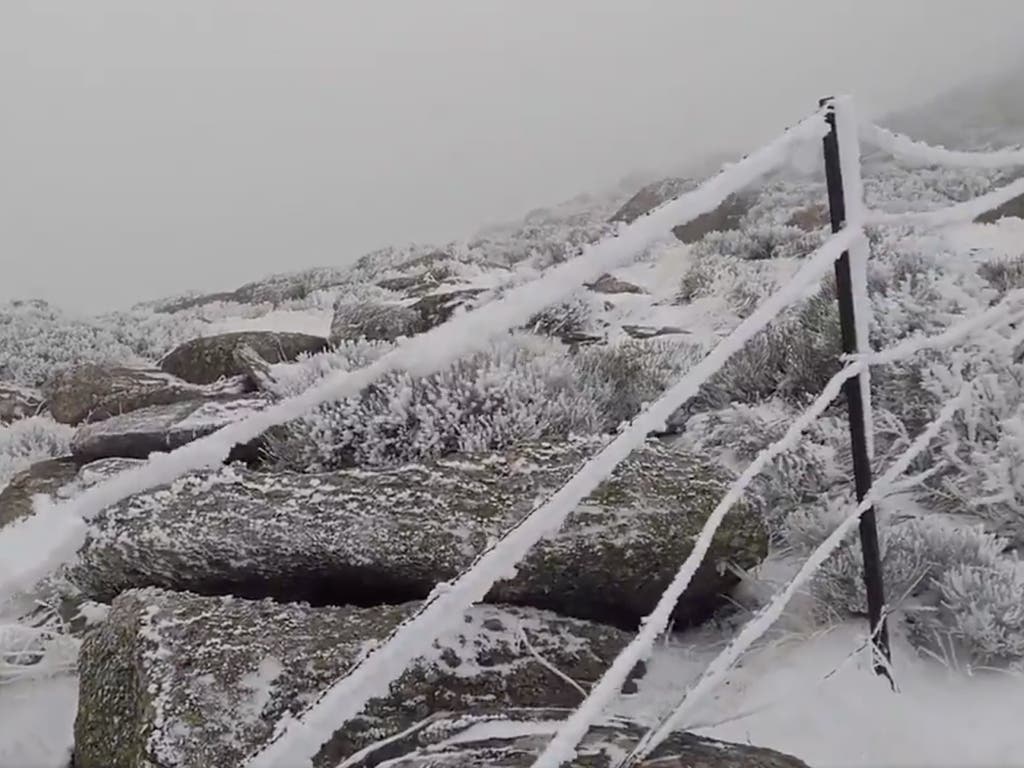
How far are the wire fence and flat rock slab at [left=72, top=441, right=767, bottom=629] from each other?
0.81 metres

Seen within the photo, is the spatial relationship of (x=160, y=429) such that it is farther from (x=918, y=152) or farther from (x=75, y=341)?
(x=75, y=341)

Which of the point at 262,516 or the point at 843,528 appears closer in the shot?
A: the point at 843,528

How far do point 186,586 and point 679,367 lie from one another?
3136mm

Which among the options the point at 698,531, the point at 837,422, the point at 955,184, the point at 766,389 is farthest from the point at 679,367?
the point at 955,184

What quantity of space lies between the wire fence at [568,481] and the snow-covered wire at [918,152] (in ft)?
0.04

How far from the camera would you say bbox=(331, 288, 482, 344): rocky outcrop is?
7113 mm

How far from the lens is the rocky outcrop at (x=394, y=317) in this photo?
7.11 metres

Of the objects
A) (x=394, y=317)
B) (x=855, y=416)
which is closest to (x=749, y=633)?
(x=855, y=416)

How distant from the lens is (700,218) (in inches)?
587

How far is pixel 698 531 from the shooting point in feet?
9.39

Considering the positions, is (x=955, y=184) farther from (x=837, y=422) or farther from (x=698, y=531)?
(x=698, y=531)

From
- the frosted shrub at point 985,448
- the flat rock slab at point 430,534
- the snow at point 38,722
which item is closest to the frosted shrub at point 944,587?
the frosted shrub at point 985,448

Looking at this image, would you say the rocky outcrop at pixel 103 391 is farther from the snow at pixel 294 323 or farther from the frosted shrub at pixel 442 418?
the frosted shrub at pixel 442 418

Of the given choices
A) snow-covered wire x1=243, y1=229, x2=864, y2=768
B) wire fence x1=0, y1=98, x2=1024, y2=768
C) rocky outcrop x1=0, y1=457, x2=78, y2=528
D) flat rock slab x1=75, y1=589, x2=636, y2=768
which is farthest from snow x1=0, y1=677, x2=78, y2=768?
snow-covered wire x1=243, y1=229, x2=864, y2=768
